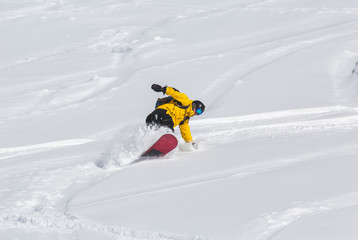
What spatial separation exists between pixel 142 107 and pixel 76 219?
207 inches

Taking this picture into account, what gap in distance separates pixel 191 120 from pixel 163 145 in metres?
2.64

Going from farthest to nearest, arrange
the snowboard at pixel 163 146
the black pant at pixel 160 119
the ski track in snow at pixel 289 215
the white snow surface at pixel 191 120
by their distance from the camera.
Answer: the black pant at pixel 160 119, the snowboard at pixel 163 146, the white snow surface at pixel 191 120, the ski track in snow at pixel 289 215

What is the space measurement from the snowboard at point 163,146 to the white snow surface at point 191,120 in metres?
0.10

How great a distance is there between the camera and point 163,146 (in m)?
5.95

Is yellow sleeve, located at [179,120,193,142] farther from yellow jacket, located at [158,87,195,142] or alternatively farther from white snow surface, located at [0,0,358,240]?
white snow surface, located at [0,0,358,240]

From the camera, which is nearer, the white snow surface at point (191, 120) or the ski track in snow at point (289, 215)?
the ski track in snow at point (289, 215)

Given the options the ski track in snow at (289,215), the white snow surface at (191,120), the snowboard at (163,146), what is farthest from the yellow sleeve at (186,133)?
the ski track in snow at (289,215)

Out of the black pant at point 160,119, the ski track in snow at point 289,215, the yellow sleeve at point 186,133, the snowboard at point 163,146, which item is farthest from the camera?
the yellow sleeve at point 186,133

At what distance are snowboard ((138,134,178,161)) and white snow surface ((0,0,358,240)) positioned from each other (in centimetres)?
10

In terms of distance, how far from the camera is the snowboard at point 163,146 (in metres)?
5.95

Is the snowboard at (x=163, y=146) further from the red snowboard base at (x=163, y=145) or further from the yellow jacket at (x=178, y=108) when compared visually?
the yellow jacket at (x=178, y=108)

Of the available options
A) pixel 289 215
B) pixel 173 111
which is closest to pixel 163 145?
pixel 173 111

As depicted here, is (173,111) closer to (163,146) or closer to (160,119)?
(160,119)

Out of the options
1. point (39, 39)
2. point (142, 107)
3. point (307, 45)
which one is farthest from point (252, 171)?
point (39, 39)
